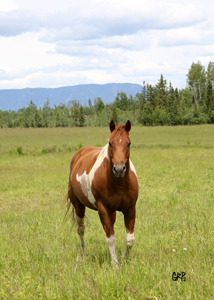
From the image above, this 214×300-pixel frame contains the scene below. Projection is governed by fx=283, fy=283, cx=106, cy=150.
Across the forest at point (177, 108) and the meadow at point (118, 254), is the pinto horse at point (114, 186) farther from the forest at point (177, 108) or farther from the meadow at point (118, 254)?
the forest at point (177, 108)

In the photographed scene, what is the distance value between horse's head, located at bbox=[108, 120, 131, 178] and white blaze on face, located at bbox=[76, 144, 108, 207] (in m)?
0.60

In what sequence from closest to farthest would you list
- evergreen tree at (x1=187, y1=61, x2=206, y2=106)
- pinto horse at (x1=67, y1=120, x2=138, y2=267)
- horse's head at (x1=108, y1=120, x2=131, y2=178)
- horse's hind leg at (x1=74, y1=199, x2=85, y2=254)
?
horse's head at (x1=108, y1=120, x2=131, y2=178) < pinto horse at (x1=67, y1=120, x2=138, y2=267) < horse's hind leg at (x1=74, y1=199, x2=85, y2=254) < evergreen tree at (x1=187, y1=61, x2=206, y2=106)

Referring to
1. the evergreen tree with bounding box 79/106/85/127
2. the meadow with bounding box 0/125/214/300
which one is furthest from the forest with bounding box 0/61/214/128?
the meadow with bounding box 0/125/214/300

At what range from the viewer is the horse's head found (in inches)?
158

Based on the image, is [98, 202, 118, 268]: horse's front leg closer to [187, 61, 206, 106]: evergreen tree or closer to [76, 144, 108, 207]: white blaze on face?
[76, 144, 108, 207]: white blaze on face

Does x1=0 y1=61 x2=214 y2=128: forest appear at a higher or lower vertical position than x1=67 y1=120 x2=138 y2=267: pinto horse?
higher

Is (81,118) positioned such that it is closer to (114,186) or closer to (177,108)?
(177,108)

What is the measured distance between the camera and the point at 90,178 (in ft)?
17.0

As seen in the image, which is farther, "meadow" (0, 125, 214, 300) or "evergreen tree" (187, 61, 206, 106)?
"evergreen tree" (187, 61, 206, 106)

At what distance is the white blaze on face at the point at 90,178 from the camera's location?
5093 millimetres

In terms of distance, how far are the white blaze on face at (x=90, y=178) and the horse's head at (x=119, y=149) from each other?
601mm

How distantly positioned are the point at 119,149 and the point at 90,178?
1.20m

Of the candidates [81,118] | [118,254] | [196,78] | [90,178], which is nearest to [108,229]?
[118,254]

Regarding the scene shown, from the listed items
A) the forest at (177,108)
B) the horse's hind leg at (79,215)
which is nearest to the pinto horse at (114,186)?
the horse's hind leg at (79,215)
